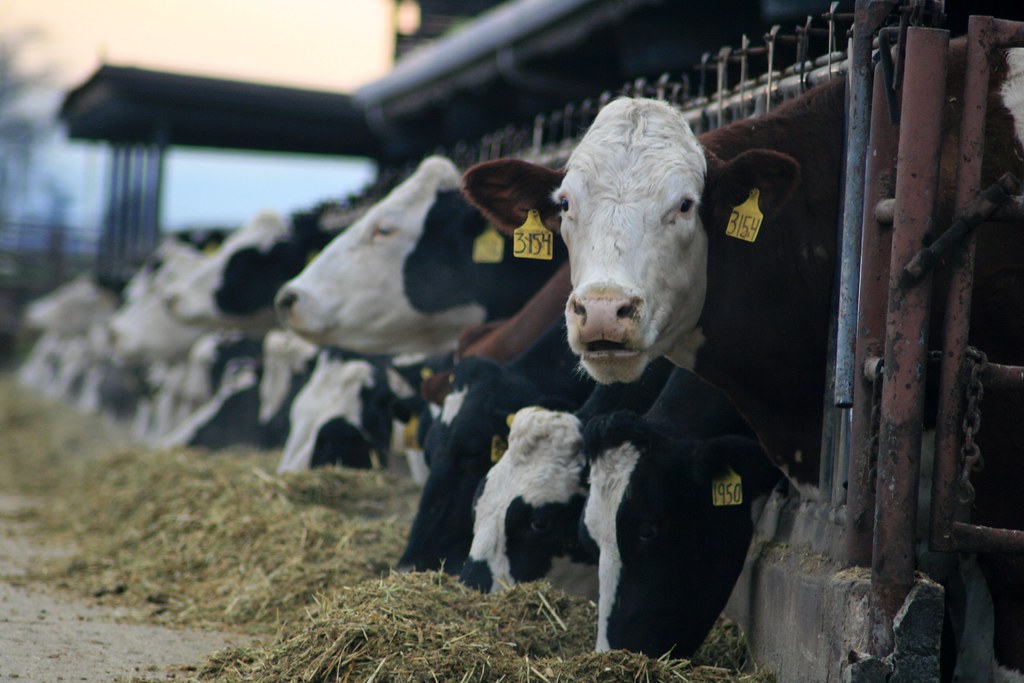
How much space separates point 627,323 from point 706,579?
1197mm

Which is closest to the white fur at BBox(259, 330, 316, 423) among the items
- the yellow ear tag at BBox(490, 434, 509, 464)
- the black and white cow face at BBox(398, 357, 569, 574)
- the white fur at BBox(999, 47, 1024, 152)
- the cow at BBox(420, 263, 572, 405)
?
the cow at BBox(420, 263, 572, 405)

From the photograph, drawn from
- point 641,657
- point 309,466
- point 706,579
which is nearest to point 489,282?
point 309,466

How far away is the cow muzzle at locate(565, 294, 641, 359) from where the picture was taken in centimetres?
379

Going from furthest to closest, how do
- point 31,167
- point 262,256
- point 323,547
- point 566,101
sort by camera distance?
point 31,167 < point 566,101 < point 262,256 < point 323,547

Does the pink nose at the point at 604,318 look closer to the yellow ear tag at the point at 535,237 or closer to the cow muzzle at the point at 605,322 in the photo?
the cow muzzle at the point at 605,322

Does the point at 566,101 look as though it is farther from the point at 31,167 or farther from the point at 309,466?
the point at 31,167

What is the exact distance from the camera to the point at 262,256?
11.1 metres

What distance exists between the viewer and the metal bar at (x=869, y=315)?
3.55 metres

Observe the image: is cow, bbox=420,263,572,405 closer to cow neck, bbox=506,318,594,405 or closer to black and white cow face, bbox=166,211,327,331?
cow neck, bbox=506,318,594,405

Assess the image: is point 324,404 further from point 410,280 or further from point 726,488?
point 726,488

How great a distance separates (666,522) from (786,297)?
88 centimetres

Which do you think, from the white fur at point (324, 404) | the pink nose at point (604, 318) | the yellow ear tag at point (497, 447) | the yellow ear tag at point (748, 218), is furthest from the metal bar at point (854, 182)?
the white fur at point (324, 404)

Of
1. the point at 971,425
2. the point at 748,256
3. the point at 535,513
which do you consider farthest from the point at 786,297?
the point at 535,513

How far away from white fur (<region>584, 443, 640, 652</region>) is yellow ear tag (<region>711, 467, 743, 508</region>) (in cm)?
29
